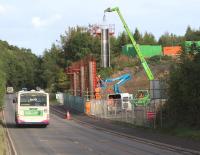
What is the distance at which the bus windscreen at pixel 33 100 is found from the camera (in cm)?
4594

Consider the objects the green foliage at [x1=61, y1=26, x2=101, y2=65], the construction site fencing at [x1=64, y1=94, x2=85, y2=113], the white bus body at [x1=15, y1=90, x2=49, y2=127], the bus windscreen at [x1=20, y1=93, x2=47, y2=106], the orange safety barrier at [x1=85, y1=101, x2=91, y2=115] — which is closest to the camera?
the white bus body at [x1=15, y1=90, x2=49, y2=127]

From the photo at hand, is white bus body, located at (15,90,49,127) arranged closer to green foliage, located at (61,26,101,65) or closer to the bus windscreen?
the bus windscreen

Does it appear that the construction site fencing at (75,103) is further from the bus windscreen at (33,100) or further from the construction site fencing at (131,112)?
the bus windscreen at (33,100)

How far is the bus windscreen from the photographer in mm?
45938

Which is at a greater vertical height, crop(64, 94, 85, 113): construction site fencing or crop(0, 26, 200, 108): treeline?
crop(0, 26, 200, 108): treeline

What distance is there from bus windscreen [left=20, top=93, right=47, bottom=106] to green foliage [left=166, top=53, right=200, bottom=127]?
11.6 m

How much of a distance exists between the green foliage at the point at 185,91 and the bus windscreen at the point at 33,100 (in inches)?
458

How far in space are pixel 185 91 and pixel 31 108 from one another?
47.5 feet

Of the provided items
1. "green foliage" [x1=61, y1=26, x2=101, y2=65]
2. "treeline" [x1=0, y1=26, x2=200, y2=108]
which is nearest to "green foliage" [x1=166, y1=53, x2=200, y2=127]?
"treeline" [x1=0, y1=26, x2=200, y2=108]

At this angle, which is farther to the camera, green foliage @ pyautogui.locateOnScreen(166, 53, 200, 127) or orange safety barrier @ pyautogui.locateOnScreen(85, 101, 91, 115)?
orange safety barrier @ pyautogui.locateOnScreen(85, 101, 91, 115)

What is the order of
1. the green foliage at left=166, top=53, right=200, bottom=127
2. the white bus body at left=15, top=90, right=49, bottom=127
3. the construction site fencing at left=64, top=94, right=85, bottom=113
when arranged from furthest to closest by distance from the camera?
the construction site fencing at left=64, top=94, right=85, bottom=113 → the white bus body at left=15, top=90, right=49, bottom=127 → the green foliage at left=166, top=53, right=200, bottom=127

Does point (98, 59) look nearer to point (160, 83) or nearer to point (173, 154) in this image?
point (160, 83)

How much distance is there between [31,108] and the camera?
45.6 meters

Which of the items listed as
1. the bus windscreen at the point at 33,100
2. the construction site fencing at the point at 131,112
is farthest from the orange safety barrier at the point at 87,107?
the bus windscreen at the point at 33,100
